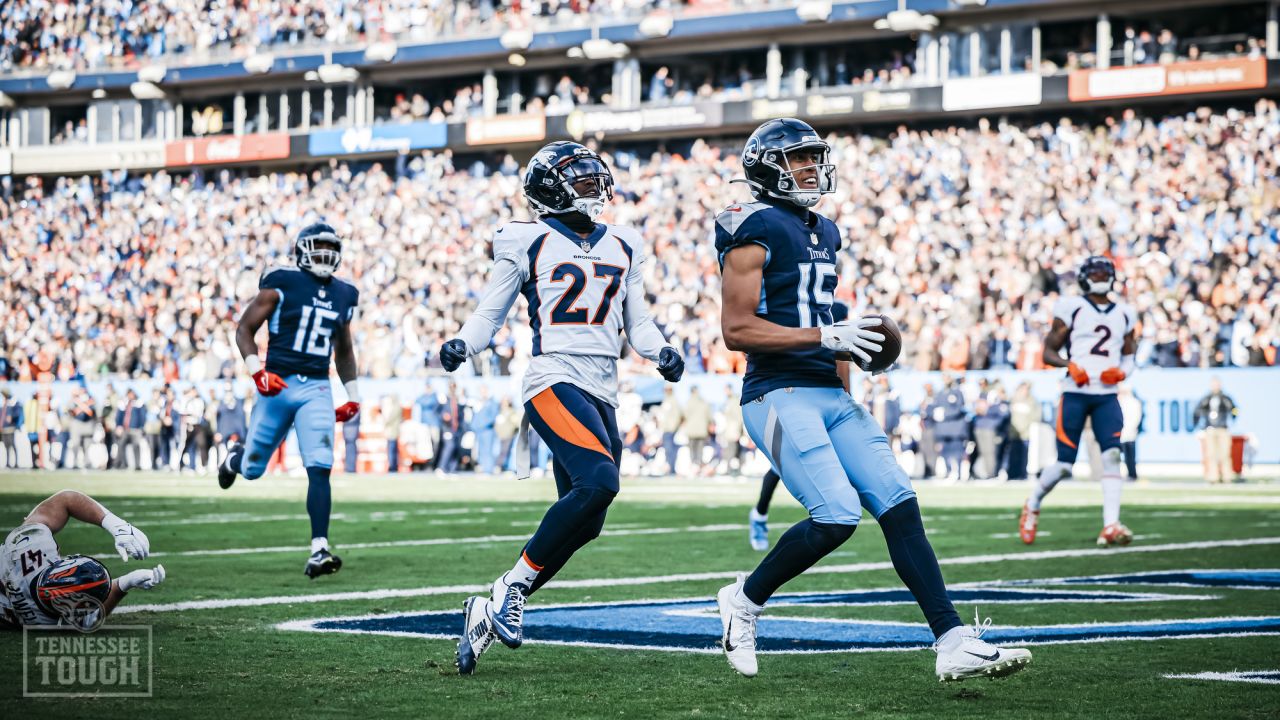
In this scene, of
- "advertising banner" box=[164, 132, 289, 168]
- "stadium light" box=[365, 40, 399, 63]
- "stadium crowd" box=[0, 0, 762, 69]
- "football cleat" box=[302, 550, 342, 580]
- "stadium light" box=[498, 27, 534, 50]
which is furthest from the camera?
"advertising banner" box=[164, 132, 289, 168]

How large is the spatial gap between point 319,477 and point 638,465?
1774 cm

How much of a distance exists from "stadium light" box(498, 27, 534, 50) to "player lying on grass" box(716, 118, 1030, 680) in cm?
3457

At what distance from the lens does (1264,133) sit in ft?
90.5

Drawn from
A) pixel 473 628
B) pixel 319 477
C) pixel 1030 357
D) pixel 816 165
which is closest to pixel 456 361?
pixel 473 628

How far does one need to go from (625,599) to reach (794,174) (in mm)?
3016

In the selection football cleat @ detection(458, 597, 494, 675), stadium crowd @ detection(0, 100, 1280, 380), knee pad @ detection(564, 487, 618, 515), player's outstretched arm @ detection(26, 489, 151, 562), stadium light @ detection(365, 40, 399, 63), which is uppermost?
stadium light @ detection(365, 40, 399, 63)

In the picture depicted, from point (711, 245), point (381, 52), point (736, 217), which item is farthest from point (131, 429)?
point (736, 217)

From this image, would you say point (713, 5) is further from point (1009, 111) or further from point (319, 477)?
point (319, 477)

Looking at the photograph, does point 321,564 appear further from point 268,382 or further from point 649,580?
point 649,580

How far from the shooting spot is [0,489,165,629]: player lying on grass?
6211mm

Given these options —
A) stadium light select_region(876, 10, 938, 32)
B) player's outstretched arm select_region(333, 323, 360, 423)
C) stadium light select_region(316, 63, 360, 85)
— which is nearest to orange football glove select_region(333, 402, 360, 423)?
player's outstretched arm select_region(333, 323, 360, 423)

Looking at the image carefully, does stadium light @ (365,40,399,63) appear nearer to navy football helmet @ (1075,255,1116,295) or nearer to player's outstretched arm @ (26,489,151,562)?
navy football helmet @ (1075,255,1116,295)

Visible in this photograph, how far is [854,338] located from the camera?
5312mm

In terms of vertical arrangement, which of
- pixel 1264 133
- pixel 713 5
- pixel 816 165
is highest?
pixel 713 5
